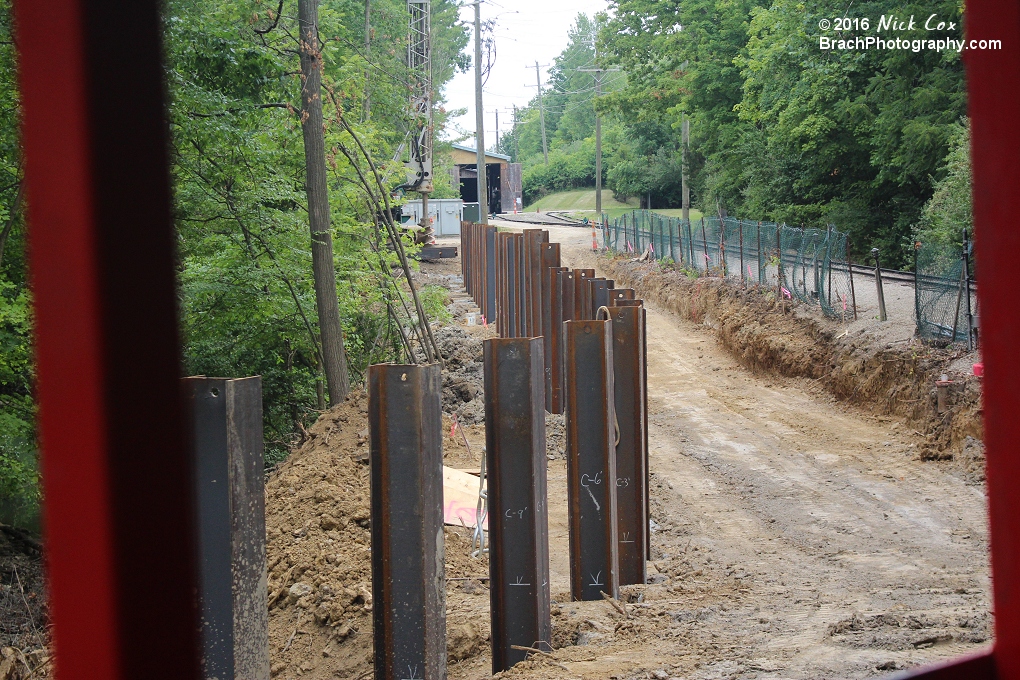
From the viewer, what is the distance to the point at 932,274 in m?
12.8

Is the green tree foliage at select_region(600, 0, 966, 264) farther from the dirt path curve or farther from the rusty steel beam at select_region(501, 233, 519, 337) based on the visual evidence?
the dirt path curve

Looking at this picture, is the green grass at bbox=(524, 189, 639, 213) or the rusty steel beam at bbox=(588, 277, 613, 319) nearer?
the rusty steel beam at bbox=(588, 277, 613, 319)

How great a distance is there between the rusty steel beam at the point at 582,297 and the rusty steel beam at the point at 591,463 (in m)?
4.51

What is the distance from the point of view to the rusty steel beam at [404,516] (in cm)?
401

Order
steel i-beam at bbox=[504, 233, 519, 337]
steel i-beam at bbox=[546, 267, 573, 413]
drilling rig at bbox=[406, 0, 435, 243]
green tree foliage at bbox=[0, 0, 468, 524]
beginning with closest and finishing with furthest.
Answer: green tree foliage at bbox=[0, 0, 468, 524], steel i-beam at bbox=[546, 267, 573, 413], steel i-beam at bbox=[504, 233, 519, 337], drilling rig at bbox=[406, 0, 435, 243]

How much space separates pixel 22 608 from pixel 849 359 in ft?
38.5

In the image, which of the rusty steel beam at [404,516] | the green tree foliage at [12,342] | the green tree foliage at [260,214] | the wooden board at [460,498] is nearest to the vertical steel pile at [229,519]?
the rusty steel beam at [404,516]

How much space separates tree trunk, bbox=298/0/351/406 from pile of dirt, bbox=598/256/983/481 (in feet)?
25.6

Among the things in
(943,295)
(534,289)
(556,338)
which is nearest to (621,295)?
(556,338)

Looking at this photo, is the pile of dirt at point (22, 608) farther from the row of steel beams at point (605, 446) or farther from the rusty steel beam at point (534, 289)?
the rusty steel beam at point (534, 289)

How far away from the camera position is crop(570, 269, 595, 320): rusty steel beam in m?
11.3

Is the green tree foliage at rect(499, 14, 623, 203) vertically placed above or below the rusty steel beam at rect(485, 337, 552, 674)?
above

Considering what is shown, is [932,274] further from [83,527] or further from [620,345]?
[83,527]

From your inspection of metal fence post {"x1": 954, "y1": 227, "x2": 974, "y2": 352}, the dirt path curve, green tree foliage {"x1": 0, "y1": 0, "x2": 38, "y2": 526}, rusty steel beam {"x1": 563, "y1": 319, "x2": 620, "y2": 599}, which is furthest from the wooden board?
metal fence post {"x1": 954, "y1": 227, "x2": 974, "y2": 352}
